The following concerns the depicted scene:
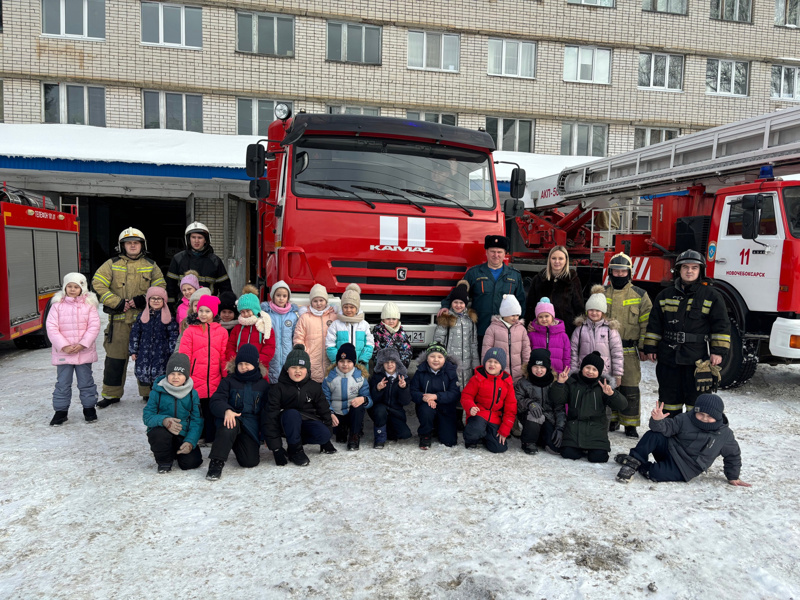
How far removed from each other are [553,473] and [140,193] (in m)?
14.4

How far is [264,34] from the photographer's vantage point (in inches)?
655

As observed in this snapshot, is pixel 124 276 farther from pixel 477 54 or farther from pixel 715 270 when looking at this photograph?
pixel 477 54

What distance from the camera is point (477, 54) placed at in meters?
17.8

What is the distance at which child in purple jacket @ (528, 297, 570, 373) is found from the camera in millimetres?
4992

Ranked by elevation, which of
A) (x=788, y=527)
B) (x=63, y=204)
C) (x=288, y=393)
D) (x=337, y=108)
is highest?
(x=337, y=108)

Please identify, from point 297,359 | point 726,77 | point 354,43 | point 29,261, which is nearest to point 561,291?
point 297,359

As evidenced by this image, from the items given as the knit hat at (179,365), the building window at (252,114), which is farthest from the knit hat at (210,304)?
Answer: the building window at (252,114)

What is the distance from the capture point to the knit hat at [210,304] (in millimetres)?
4813

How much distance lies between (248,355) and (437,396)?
161cm

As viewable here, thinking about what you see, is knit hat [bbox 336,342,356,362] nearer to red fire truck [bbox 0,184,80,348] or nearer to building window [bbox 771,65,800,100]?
red fire truck [bbox 0,184,80,348]

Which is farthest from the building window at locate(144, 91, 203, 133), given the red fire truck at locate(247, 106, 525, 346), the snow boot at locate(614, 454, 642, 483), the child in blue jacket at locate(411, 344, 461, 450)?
the snow boot at locate(614, 454, 642, 483)

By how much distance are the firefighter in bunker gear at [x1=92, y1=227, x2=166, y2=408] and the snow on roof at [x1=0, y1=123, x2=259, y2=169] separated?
7.88 m

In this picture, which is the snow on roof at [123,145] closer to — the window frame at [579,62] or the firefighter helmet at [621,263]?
the firefighter helmet at [621,263]

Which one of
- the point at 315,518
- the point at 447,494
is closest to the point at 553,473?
the point at 447,494
